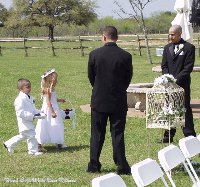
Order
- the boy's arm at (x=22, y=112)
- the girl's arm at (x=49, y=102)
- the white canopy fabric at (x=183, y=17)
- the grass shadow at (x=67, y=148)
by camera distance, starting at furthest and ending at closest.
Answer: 1. the white canopy fabric at (x=183, y=17)
2. the grass shadow at (x=67, y=148)
3. the girl's arm at (x=49, y=102)
4. the boy's arm at (x=22, y=112)

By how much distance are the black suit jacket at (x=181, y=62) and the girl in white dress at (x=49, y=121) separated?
70.5 inches

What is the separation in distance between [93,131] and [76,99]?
8.68 m

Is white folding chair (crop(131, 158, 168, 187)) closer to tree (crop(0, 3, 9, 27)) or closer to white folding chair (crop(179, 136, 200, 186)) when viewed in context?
white folding chair (crop(179, 136, 200, 186))

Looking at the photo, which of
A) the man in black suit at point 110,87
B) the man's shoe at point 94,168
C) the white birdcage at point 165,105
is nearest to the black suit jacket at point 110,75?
the man in black suit at point 110,87

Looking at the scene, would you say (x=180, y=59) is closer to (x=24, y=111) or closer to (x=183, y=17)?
(x=24, y=111)

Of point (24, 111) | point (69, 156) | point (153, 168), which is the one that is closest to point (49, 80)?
point (24, 111)

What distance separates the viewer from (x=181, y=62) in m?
9.29

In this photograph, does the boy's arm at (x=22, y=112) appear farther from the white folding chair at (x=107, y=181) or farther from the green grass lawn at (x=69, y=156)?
the white folding chair at (x=107, y=181)

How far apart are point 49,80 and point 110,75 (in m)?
2.29

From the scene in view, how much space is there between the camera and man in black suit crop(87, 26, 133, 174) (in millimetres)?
7836

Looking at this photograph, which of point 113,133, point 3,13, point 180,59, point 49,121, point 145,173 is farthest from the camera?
point 3,13

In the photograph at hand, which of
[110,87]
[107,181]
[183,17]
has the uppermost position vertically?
[183,17]

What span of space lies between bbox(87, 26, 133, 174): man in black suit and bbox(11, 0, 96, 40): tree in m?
65.1

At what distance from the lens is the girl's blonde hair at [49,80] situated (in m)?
9.88
